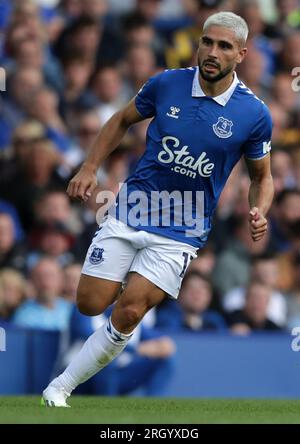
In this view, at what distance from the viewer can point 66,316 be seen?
11195 mm

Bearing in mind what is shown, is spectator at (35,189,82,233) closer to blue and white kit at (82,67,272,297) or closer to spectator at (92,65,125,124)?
spectator at (92,65,125,124)

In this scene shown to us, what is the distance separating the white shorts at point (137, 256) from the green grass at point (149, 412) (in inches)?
32.4

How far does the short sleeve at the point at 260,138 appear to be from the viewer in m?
7.98

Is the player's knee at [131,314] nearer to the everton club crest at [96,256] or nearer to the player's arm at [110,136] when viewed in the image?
the everton club crest at [96,256]

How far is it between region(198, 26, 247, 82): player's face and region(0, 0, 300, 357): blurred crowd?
3.37m

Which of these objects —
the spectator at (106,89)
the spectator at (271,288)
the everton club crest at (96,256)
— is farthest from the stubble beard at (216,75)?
the spectator at (106,89)

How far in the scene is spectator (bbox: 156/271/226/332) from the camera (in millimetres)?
11578

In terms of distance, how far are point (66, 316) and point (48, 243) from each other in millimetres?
809

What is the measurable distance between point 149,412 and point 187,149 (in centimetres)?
168

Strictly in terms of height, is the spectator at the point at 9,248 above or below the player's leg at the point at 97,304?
below

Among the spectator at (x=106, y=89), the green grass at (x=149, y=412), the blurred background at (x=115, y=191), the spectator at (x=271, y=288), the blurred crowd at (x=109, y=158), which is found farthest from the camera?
the spectator at (x=106, y=89)

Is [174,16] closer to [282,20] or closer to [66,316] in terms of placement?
[282,20]
